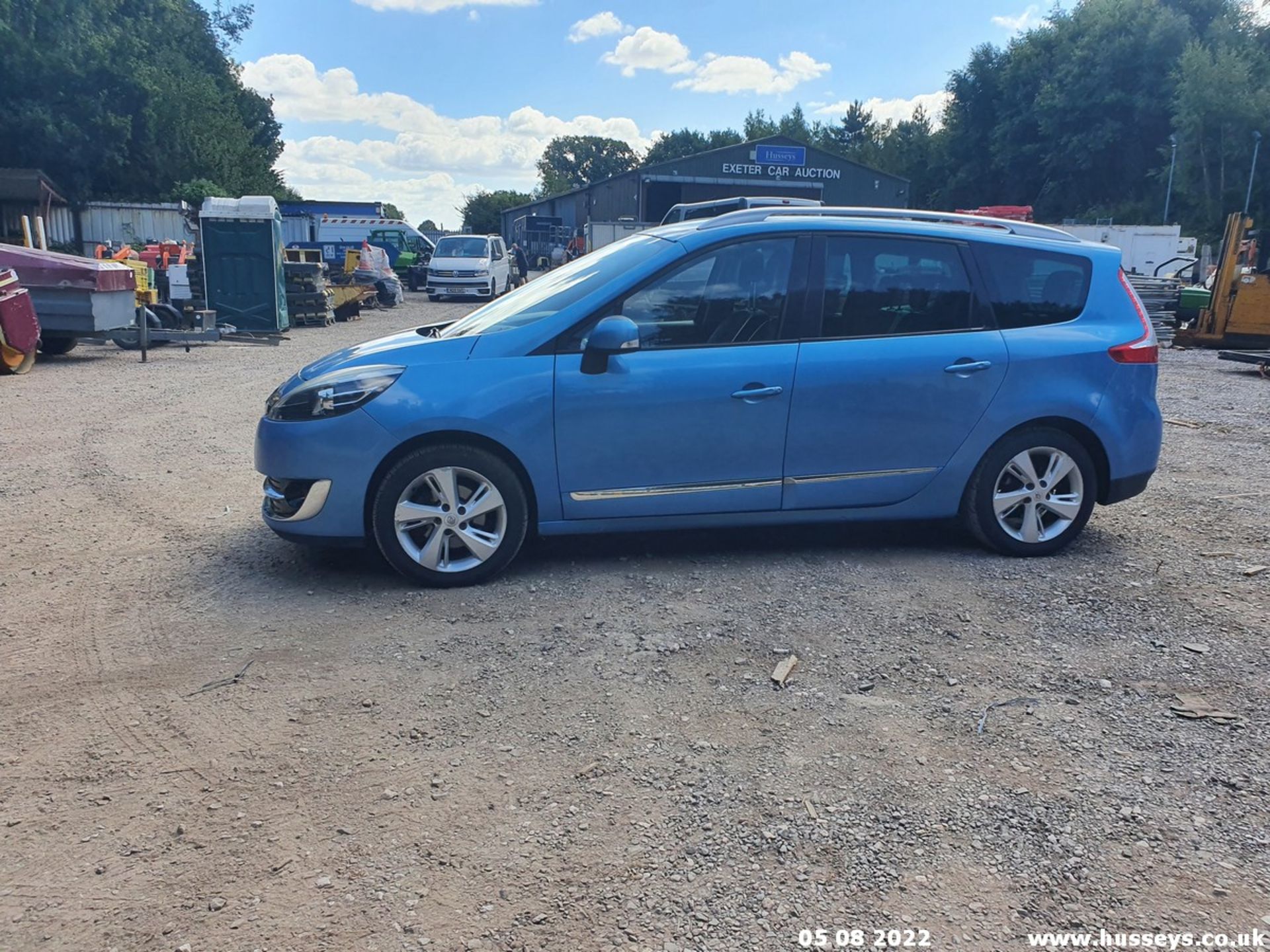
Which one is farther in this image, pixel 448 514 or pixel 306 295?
pixel 306 295

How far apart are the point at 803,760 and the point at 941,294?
299 centimetres

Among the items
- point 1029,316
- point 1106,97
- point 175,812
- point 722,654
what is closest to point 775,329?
point 1029,316

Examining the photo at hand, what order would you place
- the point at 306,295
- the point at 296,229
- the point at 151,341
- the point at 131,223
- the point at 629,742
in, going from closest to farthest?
the point at 629,742
the point at 151,341
the point at 306,295
the point at 131,223
the point at 296,229

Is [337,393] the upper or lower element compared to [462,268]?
lower

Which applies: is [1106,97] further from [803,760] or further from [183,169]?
[803,760]

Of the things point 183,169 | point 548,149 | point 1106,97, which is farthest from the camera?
point 548,149

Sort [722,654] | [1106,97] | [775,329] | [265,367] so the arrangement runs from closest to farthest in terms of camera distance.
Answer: [722,654], [775,329], [265,367], [1106,97]

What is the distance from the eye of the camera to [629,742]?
138 inches

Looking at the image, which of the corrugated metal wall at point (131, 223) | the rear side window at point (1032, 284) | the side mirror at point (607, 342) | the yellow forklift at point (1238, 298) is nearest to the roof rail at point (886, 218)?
the rear side window at point (1032, 284)

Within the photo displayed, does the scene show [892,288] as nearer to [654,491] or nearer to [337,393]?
[654,491]

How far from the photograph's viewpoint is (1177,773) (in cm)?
335

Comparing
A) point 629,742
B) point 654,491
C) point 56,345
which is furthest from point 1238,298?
point 56,345

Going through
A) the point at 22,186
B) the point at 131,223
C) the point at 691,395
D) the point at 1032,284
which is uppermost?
the point at 22,186

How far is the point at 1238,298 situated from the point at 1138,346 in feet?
52.6
